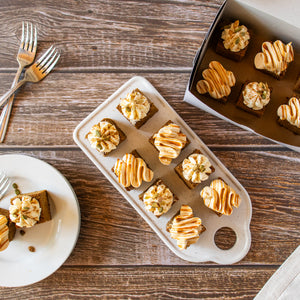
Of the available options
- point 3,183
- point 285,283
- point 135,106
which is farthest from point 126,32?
point 285,283

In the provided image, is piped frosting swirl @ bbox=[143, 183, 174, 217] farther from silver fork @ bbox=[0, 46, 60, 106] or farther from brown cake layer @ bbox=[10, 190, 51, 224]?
silver fork @ bbox=[0, 46, 60, 106]

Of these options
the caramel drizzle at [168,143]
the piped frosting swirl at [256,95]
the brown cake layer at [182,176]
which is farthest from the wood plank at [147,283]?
the piped frosting swirl at [256,95]

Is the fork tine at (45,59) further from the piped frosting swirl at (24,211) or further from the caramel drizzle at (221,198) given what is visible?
the caramel drizzle at (221,198)

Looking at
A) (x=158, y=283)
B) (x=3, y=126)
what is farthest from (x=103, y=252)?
(x=3, y=126)

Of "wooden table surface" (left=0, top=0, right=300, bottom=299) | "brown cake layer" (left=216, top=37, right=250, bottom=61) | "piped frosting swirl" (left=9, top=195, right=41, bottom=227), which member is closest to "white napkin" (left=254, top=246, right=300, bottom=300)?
"wooden table surface" (left=0, top=0, right=300, bottom=299)

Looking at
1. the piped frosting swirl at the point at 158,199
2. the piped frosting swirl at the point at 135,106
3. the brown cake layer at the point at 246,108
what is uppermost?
the brown cake layer at the point at 246,108

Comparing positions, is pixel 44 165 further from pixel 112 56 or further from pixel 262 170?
pixel 262 170

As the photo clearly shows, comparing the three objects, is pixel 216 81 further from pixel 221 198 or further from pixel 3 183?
pixel 3 183
